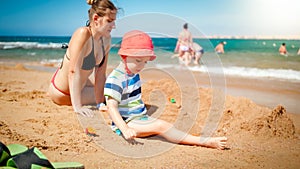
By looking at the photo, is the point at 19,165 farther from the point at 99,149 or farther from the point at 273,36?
the point at 273,36

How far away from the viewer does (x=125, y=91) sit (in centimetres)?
146

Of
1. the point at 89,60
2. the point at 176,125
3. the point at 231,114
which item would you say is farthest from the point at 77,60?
the point at 231,114

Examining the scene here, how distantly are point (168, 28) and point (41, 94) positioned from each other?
1.40 meters

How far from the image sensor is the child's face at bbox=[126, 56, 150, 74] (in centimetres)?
143

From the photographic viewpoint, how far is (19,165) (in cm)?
96

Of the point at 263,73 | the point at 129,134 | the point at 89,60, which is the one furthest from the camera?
the point at 263,73

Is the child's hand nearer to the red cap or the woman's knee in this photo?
the woman's knee

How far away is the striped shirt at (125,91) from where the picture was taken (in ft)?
4.66

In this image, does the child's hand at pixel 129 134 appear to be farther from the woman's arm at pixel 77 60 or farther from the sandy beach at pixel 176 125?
the woman's arm at pixel 77 60

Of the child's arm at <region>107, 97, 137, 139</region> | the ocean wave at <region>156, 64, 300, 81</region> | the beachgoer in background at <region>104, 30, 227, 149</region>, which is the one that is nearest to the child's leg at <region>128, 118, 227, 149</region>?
the beachgoer in background at <region>104, 30, 227, 149</region>

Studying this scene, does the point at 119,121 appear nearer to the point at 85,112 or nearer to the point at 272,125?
the point at 85,112

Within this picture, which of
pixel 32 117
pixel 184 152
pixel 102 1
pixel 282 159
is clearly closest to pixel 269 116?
pixel 282 159

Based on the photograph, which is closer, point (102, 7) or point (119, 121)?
point (119, 121)

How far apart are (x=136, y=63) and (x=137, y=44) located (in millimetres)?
104
